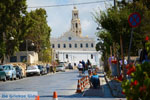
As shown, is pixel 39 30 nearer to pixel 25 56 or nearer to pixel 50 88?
pixel 25 56

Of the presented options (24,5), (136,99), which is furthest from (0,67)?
(136,99)

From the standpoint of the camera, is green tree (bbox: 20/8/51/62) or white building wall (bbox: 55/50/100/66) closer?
green tree (bbox: 20/8/51/62)

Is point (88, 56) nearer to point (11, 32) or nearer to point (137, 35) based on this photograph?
point (11, 32)

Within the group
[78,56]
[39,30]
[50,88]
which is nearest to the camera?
[50,88]

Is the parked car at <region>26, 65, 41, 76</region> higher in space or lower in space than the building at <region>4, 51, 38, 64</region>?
lower

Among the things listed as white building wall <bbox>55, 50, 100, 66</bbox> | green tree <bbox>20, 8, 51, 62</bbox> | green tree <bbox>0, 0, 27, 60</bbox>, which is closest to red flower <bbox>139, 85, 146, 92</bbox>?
green tree <bbox>0, 0, 27, 60</bbox>

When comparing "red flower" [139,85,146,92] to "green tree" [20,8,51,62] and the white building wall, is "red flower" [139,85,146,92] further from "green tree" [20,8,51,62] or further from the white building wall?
the white building wall

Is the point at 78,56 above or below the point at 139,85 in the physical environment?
above

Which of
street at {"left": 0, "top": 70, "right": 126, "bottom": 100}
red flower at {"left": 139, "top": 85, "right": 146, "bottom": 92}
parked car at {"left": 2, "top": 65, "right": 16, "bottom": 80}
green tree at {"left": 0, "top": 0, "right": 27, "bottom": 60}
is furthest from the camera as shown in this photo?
green tree at {"left": 0, "top": 0, "right": 27, "bottom": 60}

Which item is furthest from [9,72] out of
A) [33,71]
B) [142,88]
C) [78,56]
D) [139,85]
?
[78,56]

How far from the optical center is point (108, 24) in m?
23.9

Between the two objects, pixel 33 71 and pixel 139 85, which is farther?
pixel 33 71

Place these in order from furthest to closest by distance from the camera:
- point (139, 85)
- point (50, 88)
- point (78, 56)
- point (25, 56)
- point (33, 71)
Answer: point (78, 56), point (25, 56), point (33, 71), point (50, 88), point (139, 85)

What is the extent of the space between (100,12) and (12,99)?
16.0 meters
